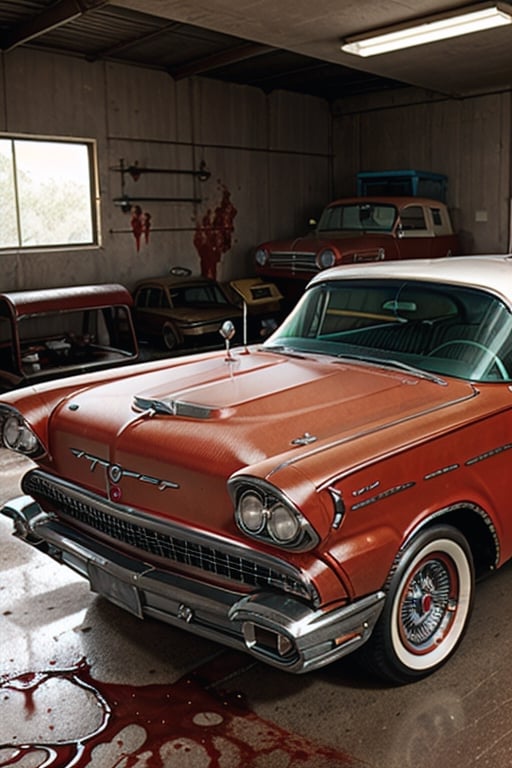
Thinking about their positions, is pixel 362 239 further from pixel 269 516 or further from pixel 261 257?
pixel 269 516

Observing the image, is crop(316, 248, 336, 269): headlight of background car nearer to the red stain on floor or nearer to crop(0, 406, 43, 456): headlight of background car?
crop(0, 406, 43, 456): headlight of background car

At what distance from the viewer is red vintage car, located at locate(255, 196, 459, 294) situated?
9.59m

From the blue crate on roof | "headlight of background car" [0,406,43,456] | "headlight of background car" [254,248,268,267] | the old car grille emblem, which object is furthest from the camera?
the blue crate on roof

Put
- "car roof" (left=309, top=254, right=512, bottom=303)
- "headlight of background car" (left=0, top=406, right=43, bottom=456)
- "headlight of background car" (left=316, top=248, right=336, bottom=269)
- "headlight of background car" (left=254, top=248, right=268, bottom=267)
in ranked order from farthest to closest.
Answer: "headlight of background car" (left=254, top=248, right=268, bottom=267), "headlight of background car" (left=316, top=248, right=336, bottom=269), "car roof" (left=309, top=254, right=512, bottom=303), "headlight of background car" (left=0, top=406, right=43, bottom=456)

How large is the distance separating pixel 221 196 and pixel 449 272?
8.22m

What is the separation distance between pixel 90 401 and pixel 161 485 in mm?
724

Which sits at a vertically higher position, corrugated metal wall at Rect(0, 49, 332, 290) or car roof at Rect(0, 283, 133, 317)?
corrugated metal wall at Rect(0, 49, 332, 290)

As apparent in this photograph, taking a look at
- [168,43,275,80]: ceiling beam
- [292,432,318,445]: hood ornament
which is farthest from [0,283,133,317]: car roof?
[292,432,318,445]: hood ornament

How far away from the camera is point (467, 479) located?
2.79m

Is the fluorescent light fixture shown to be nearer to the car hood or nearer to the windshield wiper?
the windshield wiper

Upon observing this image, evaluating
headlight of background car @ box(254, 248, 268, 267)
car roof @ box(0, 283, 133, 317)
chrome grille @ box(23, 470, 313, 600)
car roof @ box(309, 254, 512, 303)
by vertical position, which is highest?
headlight of background car @ box(254, 248, 268, 267)

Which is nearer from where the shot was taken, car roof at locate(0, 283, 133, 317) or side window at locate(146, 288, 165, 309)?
car roof at locate(0, 283, 133, 317)

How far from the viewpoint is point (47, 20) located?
7.71m

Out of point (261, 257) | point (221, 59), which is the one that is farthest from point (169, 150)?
point (261, 257)
